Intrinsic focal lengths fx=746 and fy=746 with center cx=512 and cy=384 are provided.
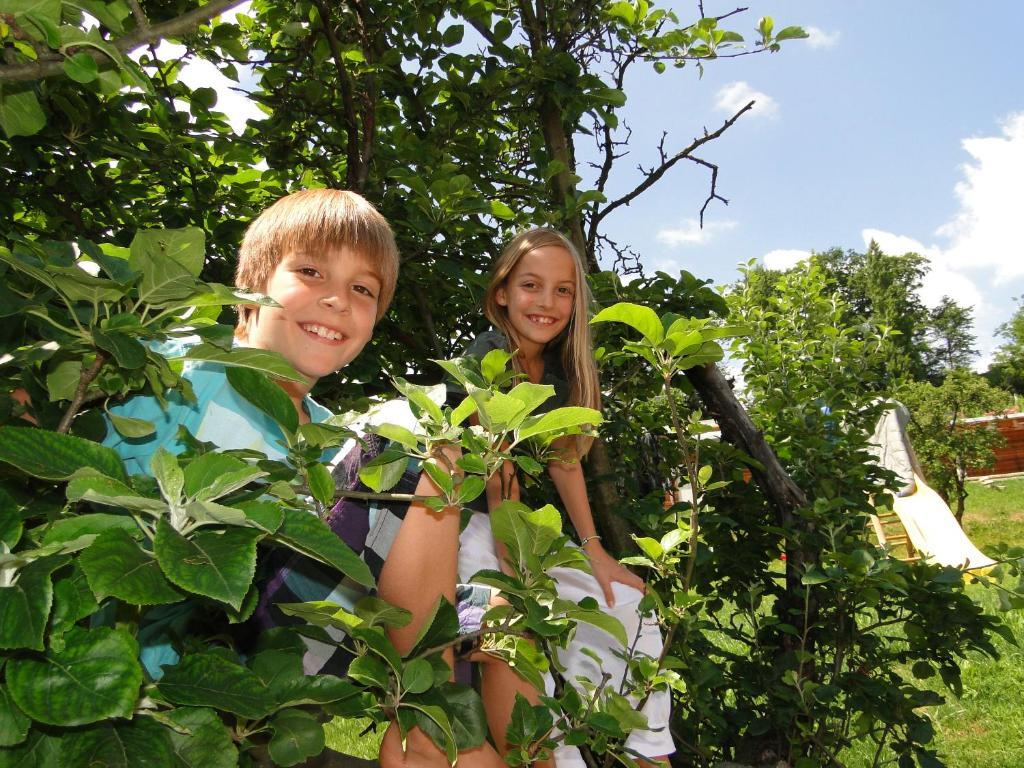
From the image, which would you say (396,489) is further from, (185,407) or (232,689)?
(232,689)

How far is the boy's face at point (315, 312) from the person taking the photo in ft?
4.89

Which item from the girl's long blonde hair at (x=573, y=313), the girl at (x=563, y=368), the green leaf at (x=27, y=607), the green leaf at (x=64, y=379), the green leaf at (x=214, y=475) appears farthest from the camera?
the girl's long blonde hair at (x=573, y=313)

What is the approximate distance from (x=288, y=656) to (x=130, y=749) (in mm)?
220

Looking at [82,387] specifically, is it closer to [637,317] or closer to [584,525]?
[637,317]

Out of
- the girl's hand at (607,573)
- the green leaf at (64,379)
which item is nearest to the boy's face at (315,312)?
the green leaf at (64,379)

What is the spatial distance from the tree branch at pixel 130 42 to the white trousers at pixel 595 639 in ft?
5.14

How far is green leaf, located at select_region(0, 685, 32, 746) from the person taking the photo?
0.51 m

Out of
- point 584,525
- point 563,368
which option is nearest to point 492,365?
point 584,525

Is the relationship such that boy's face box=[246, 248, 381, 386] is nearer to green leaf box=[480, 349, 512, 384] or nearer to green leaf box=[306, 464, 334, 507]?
green leaf box=[480, 349, 512, 384]

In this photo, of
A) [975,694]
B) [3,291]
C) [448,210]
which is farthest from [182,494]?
[975,694]

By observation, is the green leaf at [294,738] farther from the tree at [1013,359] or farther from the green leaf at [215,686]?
the tree at [1013,359]

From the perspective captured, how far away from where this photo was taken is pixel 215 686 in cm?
66

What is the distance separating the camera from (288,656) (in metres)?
0.80

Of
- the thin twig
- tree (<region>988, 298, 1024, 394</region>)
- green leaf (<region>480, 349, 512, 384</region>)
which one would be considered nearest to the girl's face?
green leaf (<region>480, 349, 512, 384</region>)
